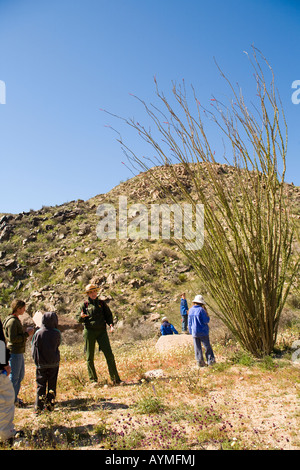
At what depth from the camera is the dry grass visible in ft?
9.24

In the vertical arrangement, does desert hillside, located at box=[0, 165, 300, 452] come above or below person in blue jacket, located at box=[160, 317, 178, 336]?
above

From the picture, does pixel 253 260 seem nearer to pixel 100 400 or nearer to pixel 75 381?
pixel 100 400

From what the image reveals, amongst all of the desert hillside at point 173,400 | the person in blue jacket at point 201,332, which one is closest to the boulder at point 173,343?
→ the desert hillside at point 173,400

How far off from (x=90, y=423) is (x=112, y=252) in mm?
18358

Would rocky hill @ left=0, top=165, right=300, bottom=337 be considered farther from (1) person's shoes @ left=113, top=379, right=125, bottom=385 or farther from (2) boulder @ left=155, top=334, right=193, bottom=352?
(1) person's shoes @ left=113, top=379, right=125, bottom=385

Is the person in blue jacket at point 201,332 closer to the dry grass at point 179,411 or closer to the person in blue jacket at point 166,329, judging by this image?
the dry grass at point 179,411

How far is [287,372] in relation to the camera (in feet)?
14.1

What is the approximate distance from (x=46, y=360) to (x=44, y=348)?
152 millimetres

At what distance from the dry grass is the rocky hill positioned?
26.0 ft

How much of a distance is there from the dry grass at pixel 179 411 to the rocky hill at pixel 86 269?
792 cm

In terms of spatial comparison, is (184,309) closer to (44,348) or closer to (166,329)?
(166,329)

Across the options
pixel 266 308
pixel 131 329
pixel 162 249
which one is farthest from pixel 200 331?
pixel 162 249

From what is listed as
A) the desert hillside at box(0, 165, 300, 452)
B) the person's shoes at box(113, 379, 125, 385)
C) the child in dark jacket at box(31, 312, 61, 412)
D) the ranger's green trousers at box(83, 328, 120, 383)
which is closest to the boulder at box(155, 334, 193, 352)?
the desert hillside at box(0, 165, 300, 452)

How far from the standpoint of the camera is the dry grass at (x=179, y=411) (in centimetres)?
282
